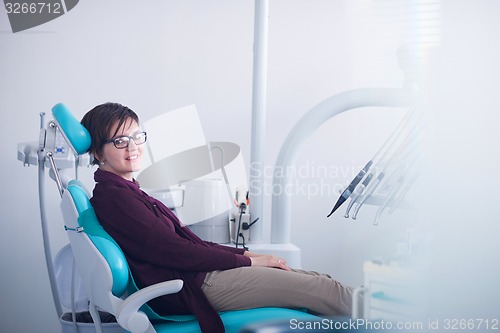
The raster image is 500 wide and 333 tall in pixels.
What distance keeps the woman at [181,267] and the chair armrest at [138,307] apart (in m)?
0.12

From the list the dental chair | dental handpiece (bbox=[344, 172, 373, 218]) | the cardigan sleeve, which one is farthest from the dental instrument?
the cardigan sleeve

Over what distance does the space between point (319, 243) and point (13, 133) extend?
5.07ft

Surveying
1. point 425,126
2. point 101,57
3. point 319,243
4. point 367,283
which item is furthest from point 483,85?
point 101,57

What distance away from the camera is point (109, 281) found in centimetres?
155

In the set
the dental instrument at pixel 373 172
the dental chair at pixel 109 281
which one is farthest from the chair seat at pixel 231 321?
the dental instrument at pixel 373 172

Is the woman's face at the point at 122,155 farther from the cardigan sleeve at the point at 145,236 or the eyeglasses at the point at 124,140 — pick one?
the cardigan sleeve at the point at 145,236

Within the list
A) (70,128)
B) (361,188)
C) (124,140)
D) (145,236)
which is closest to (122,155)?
(124,140)

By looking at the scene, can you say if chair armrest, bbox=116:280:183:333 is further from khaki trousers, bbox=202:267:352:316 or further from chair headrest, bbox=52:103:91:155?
chair headrest, bbox=52:103:91:155

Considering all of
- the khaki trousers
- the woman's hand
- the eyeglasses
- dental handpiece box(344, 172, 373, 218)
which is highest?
the eyeglasses

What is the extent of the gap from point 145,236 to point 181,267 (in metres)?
0.14

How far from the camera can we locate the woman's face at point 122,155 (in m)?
1.78

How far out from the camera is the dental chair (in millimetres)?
1531

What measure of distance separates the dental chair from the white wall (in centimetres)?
109

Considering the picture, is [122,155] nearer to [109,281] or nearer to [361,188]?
[109,281]
